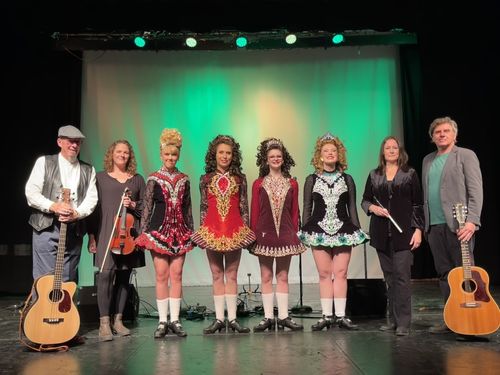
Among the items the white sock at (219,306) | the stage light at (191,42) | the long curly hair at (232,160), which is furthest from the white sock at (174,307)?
the stage light at (191,42)

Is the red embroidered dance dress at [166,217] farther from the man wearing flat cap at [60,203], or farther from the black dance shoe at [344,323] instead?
the black dance shoe at [344,323]

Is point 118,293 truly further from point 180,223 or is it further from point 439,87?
point 439,87

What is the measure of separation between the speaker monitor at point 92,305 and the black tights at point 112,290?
26 centimetres

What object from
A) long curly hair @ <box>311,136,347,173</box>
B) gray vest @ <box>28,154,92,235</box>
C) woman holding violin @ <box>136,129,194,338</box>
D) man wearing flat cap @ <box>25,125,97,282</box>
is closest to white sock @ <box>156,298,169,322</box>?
woman holding violin @ <box>136,129,194,338</box>

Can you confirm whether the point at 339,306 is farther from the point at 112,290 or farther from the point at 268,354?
the point at 112,290

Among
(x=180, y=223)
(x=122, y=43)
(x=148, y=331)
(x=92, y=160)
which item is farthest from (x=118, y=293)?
(x=122, y=43)

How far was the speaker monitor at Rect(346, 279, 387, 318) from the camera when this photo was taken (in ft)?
14.8

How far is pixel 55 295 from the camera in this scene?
11.4ft

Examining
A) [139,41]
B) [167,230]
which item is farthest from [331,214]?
[139,41]

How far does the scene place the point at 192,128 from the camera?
700cm

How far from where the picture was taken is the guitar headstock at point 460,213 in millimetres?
3656

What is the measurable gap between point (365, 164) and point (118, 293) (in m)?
4.17

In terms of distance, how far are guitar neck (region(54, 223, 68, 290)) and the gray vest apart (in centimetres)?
18

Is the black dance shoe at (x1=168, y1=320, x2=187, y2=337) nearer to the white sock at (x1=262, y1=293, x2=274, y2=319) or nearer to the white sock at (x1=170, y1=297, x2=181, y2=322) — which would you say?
the white sock at (x1=170, y1=297, x2=181, y2=322)
